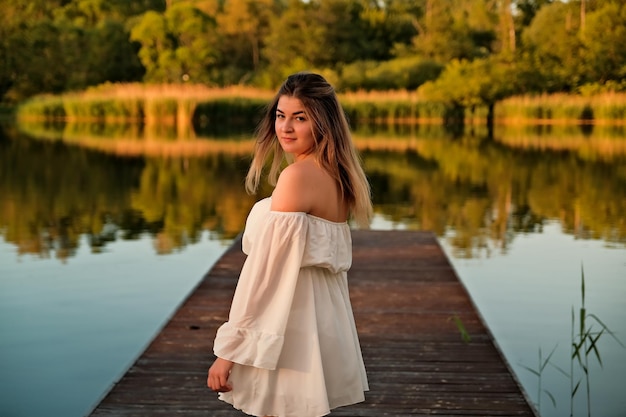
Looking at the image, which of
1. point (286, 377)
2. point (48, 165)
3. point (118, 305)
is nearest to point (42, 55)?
point (48, 165)

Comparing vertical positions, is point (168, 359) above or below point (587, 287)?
above

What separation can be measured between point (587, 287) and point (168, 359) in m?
3.99

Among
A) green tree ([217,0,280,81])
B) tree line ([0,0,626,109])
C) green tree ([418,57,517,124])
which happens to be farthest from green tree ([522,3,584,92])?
green tree ([217,0,280,81])

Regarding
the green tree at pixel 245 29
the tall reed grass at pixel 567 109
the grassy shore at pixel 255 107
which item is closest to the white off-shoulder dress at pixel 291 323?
the grassy shore at pixel 255 107

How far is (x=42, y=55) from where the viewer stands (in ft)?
145

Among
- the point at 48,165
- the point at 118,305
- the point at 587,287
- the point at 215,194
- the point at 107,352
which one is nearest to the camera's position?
the point at 107,352

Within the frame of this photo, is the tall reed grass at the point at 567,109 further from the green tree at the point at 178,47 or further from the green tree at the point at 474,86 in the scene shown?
the green tree at the point at 178,47

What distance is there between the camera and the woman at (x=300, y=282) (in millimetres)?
2113

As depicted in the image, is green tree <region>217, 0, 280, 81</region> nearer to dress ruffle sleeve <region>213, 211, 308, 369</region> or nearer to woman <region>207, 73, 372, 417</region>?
A: woman <region>207, 73, 372, 417</region>

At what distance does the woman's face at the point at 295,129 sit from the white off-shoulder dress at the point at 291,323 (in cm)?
15

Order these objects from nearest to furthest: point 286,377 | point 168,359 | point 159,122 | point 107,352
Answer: point 286,377 → point 168,359 → point 107,352 → point 159,122

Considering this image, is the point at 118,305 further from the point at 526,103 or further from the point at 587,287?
the point at 526,103

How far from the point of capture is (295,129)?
7.28ft

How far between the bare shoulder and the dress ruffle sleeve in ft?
0.07
